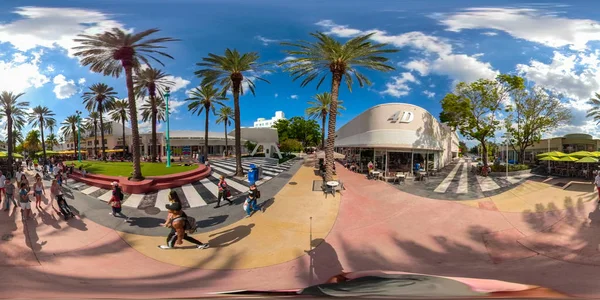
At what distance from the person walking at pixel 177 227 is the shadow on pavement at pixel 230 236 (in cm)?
11

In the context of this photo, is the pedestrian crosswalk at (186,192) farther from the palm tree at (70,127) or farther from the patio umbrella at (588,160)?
the patio umbrella at (588,160)

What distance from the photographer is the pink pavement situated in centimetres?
189

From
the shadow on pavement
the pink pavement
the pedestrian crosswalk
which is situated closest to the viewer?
the pink pavement

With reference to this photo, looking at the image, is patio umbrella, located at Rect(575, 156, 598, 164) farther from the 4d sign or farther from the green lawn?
the green lawn

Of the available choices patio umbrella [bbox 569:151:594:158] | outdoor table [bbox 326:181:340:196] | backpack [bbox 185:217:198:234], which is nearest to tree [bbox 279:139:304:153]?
outdoor table [bbox 326:181:340:196]

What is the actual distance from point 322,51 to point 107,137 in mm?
3506

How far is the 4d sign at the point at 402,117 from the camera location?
3.68 meters

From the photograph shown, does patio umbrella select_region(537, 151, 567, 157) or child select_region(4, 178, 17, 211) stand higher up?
patio umbrella select_region(537, 151, 567, 157)

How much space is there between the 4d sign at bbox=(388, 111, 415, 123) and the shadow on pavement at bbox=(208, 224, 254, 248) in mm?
3016

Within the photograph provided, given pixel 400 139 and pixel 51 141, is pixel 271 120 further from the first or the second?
pixel 51 141

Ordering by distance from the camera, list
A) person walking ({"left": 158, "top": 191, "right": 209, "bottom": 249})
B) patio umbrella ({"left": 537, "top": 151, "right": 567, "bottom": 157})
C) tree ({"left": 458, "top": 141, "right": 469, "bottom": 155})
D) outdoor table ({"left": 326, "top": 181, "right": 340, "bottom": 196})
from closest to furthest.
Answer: person walking ({"left": 158, "top": 191, "right": 209, "bottom": 249}) < patio umbrella ({"left": 537, "top": 151, "right": 567, "bottom": 157}) < outdoor table ({"left": 326, "top": 181, "right": 340, "bottom": 196}) < tree ({"left": 458, "top": 141, "right": 469, "bottom": 155})

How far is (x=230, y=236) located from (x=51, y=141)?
2.61 m

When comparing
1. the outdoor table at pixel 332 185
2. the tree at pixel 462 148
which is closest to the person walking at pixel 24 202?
the outdoor table at pixel 332 185

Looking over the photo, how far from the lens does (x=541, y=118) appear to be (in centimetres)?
360
